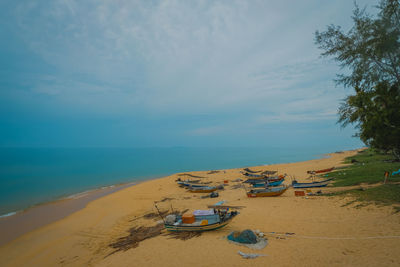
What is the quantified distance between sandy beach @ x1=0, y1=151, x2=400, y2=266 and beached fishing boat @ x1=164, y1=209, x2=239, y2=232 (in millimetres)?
553

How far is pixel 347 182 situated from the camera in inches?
756

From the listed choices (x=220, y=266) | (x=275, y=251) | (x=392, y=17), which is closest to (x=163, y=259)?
(x=220, y=266)

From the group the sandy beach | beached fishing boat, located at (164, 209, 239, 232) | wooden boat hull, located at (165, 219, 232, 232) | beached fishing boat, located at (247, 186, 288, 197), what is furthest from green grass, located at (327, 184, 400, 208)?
wooden boat hull, located at (165, 219, 232, 232)

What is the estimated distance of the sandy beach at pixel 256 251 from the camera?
8.27 metres

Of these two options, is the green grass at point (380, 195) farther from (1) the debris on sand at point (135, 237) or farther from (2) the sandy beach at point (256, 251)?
(1) the debris on sand at point (135, 237)

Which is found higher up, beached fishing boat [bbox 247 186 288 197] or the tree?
the tree

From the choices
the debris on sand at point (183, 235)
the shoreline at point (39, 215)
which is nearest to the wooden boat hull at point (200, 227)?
the debris on sand at point (183, 235)

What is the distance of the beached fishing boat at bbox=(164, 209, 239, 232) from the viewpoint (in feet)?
39.9

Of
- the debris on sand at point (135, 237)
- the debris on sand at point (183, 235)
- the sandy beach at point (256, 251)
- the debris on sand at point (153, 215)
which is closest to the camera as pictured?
the sandy beach at point (256, 251)

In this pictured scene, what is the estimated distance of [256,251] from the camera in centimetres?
910

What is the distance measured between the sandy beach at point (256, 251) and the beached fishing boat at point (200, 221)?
1.81ft

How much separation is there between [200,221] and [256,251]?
467 cm

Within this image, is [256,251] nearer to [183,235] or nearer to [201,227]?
[201,227]

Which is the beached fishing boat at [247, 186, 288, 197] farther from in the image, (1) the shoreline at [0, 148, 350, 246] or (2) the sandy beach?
(1) the shoreline at [0, 148, 350, 246]
